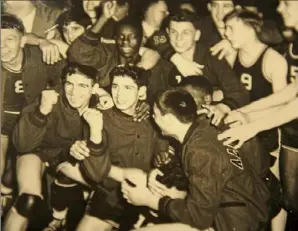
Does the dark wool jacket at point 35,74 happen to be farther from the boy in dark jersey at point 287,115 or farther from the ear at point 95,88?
the boy in dark jersey at point 287,115

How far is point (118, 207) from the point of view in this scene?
4.34 ft

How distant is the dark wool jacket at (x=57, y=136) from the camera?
133 cm

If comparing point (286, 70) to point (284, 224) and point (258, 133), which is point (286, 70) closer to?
point (258, 133)

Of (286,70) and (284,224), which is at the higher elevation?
(286,70)

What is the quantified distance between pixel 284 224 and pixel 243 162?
220mm

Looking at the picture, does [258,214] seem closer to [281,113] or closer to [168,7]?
[281,113]

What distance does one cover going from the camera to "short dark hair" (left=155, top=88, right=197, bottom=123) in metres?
1.31

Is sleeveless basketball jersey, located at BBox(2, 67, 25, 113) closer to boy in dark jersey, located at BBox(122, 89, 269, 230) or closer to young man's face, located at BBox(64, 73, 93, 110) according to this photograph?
young man's face, located at BBox(64, 73, 93, 110)

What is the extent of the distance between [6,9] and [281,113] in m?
0.89

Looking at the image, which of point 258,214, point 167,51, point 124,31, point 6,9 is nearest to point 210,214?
point 258,214

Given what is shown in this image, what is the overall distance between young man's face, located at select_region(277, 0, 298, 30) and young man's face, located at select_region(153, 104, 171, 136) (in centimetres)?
46

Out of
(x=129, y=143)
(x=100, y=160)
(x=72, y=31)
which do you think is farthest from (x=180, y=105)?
(x=72, y=31)

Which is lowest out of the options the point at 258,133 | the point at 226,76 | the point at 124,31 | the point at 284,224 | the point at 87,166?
the point at 284,224

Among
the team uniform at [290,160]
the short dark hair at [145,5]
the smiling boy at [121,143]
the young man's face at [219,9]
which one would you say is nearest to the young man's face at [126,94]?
the smiling boy at [121,143]
